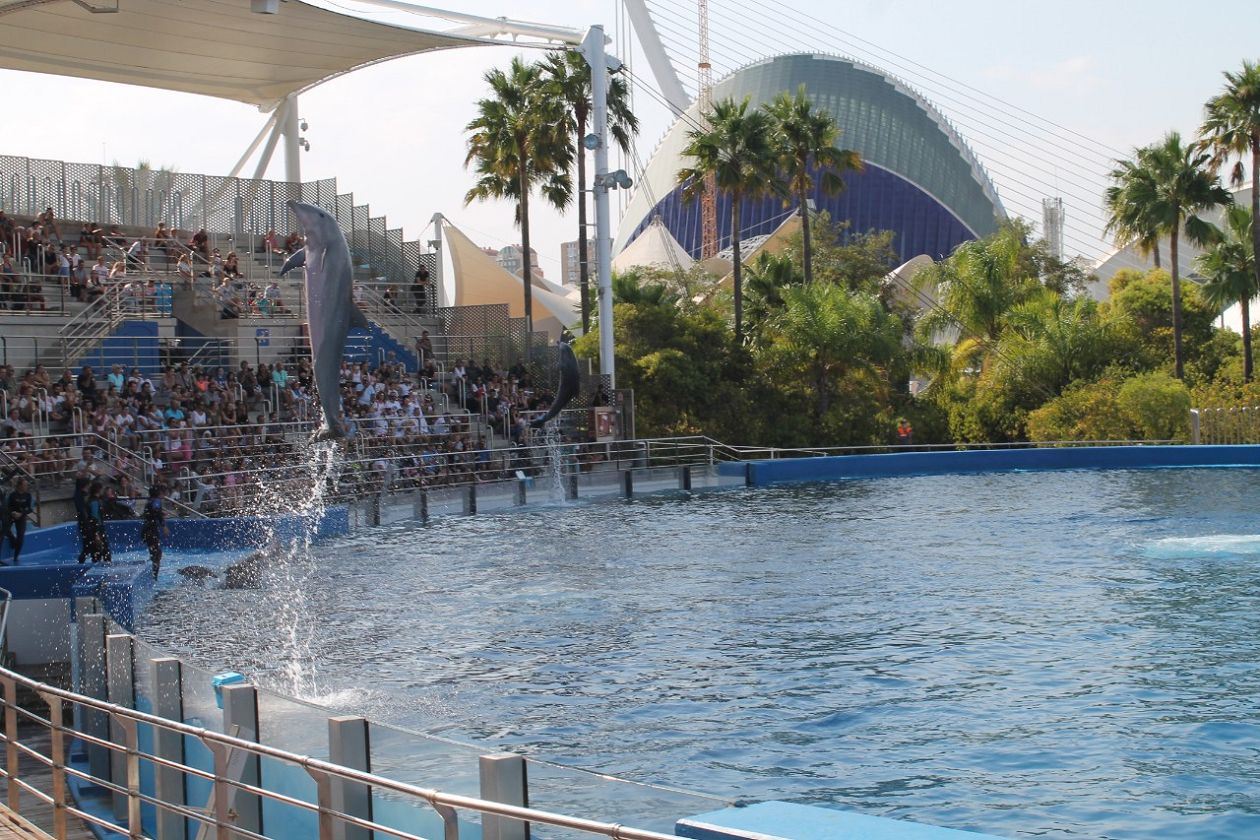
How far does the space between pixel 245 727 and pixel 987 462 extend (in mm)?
29966

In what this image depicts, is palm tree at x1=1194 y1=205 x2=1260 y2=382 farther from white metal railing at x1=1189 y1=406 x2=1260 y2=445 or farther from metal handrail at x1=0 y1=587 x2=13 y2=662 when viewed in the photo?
metal handrail at x1=0 y1=587 x2=13 y2=662

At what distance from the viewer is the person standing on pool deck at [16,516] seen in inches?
748

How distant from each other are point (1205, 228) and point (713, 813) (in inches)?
1659

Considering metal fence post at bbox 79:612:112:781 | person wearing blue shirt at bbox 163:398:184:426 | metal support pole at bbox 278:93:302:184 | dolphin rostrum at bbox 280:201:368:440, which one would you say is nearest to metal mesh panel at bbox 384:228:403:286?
metal support pole at bbox 278:93:302:184

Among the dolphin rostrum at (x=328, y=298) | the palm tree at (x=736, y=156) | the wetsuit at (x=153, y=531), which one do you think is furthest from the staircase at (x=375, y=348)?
the dolphin rostrum at (x=328, y=298)

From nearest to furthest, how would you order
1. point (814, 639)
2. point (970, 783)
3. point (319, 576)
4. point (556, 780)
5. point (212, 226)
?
1. point (556, 780)
2. point (970, 783)
3. point (814, 639)
4. point (319, 576)
5. point (212, 226)

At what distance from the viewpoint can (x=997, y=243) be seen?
47.2m

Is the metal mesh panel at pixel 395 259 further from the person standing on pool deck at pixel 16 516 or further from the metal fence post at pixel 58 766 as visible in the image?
the metal fence post at pixel 58 766

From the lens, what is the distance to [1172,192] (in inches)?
1646

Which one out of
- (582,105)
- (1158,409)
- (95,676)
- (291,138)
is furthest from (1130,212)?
(95,676)

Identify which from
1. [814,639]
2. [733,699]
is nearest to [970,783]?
[733,699]

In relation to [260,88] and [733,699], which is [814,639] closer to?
[733,699]

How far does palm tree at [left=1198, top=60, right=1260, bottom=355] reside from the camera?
39.7 metres

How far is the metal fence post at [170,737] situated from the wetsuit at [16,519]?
12041 millimetres
